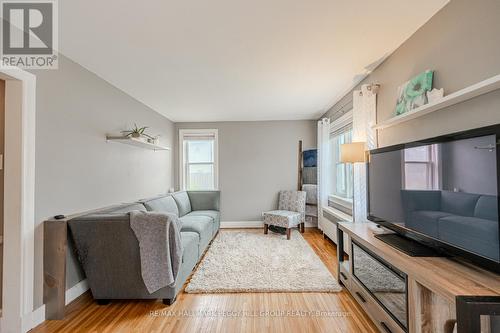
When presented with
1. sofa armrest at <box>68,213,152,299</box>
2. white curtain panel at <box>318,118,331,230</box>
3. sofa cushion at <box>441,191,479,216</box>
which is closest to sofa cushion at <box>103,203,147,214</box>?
sofa armrest at <box>68,213,152,299</box>

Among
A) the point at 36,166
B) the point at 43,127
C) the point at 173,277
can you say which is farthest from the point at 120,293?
the point at 43,127

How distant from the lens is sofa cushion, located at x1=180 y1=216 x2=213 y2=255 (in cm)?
311

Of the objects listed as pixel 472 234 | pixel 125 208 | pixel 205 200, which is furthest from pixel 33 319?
pixel 472 234

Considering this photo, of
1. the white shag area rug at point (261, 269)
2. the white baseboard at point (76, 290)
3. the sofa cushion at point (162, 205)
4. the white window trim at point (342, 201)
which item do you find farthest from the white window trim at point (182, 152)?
the white baseboard at point (76, 290)

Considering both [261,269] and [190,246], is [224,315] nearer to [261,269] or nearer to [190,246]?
[190,246]

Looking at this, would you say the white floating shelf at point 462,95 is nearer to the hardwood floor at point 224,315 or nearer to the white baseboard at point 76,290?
the hardwood floor at point 224,315

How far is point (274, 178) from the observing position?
201 inches

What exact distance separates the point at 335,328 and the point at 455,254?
1.04m

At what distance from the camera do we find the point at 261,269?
9.37 ft

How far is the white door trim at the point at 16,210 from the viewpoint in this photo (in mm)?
1759

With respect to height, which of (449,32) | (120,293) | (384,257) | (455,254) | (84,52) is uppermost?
(84,52)

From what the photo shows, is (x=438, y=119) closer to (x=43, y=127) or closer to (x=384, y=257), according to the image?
(x=384, y=257)

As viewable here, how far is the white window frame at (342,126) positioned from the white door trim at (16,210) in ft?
11.5

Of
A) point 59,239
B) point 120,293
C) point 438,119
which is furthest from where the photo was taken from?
point 120,293
